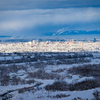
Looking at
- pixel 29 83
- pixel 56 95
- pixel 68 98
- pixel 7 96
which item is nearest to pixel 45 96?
pixel 56 95

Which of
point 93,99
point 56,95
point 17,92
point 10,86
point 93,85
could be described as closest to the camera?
point 93,99

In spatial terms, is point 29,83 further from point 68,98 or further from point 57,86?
point 68,98

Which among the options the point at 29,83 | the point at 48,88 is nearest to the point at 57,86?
the point at 48,88

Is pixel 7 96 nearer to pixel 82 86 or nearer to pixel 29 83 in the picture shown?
pixel 29 83

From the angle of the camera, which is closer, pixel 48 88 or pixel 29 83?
pixel 48 88

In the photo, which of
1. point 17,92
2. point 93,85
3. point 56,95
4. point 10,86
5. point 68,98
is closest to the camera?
point 68,98

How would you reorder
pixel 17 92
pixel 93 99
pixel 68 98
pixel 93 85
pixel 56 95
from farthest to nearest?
1. pixel 93 85
2. pixel 17 92
3. pixel 56 95
4. pixel 68 98
5. pixel 93 99

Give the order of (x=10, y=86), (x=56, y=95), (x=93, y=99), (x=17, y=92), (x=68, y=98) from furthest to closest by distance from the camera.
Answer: (x=10, y=86) < (x=17, y=92) < (x=56, y=95) < (x=68, y=98) < (x=93, y=99)

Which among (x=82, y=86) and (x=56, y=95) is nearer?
(x=56, y=95)

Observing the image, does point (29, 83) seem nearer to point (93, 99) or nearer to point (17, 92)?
point (17, 92)
